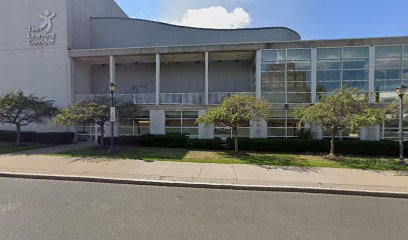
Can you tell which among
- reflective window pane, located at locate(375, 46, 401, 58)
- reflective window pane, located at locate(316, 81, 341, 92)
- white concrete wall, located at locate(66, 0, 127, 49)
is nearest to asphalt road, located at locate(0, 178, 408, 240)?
reflective window pane, located at locate(316, 81, 341, 92)

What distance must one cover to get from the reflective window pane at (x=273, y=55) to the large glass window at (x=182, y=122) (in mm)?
6566

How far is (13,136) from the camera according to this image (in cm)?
1878

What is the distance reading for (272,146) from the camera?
14.2 meters

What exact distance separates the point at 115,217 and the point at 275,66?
15851 mm

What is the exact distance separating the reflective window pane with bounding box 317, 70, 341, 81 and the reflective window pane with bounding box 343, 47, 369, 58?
1.32m

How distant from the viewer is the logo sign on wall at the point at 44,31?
779 inches

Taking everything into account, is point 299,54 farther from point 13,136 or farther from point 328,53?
point 13,136

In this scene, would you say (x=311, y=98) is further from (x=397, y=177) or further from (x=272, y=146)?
(x=397, y=177)

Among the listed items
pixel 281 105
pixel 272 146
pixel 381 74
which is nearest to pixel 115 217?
pixel 272 146

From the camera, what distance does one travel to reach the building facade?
1702 cm

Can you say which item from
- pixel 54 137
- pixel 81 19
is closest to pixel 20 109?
pixel 54 137

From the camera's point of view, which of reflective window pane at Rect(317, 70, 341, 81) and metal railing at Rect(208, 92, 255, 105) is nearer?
reflective window pane at Rect(317, 70, 341, 81)

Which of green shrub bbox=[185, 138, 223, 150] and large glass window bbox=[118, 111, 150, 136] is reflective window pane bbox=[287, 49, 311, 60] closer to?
green shrub bbox=[185, 138, 223, 150]

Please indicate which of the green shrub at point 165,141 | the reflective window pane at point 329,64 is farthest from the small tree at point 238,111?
the reflective window pane at point 329,64
